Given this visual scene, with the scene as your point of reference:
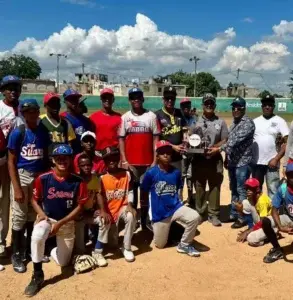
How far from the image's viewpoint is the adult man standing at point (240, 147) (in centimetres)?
639

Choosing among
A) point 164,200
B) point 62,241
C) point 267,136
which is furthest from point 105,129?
point 267,136

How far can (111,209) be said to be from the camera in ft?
18.1

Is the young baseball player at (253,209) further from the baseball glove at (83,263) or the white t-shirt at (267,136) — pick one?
the baseball glove at (83,263)

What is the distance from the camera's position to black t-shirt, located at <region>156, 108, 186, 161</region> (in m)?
6.48

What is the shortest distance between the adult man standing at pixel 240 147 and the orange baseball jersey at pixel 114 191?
5.99ft

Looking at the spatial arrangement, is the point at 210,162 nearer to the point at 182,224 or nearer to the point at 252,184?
the point at 252,184

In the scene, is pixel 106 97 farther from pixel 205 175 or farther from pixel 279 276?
pixel 279 276

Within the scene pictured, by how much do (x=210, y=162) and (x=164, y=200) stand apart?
137 centimetres

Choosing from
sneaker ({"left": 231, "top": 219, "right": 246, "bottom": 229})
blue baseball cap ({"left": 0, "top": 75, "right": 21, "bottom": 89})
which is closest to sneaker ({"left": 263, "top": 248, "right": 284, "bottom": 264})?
sneaker ({"left": 231, "top": 219, "right": 246, "bottom": 229})

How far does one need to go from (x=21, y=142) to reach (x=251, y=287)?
303 cm

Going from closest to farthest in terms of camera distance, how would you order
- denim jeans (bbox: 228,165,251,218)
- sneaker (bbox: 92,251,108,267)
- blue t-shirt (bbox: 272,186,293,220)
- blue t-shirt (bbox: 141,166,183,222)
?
sneaker (bbox: 92,251,108,267), blue t-shirt (bbox: 272,186,293,220), blue t-shirt (bbox: 141,166,183,222), denim jeans (bbox: 228,165,251,218)

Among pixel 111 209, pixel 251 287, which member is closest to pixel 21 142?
pixel 111 209

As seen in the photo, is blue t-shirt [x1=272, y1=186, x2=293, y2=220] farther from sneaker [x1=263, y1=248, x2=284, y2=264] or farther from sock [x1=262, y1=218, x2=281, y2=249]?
sneaker [x1=263, y1=248, x2=284, y2=264]

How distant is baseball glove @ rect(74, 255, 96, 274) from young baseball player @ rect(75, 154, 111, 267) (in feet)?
0.51
